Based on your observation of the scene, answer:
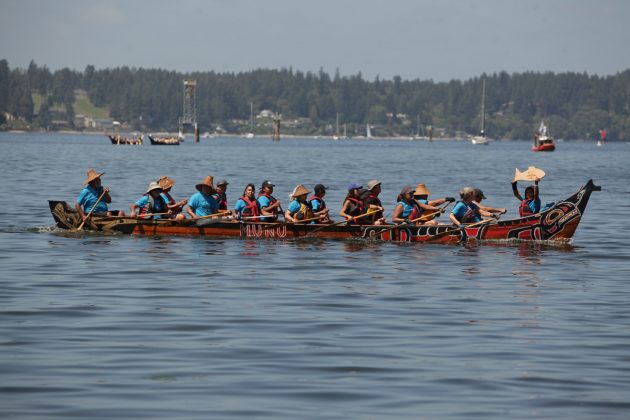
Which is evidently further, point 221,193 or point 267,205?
point 221,193

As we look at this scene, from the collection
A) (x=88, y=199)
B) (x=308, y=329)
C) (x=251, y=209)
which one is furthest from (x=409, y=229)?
(x=308, y=329)

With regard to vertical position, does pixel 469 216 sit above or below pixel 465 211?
below

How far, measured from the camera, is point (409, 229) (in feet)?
98.2

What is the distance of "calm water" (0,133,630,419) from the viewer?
1343cm

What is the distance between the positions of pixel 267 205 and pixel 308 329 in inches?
527

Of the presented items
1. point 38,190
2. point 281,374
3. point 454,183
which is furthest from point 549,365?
point 454,183

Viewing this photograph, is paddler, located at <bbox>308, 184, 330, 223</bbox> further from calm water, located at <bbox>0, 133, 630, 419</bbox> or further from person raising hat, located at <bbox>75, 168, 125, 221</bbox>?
person raising hat, located at <bbox>75, 168, 125, 221</bbox>

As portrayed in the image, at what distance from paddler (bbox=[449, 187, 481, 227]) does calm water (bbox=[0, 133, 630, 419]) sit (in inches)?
43.0

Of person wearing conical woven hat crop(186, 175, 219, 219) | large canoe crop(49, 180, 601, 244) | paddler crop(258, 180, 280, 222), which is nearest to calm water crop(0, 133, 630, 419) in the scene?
large canoe crop(49, 180, 601, 244)

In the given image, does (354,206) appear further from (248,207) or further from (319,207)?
(248,207)

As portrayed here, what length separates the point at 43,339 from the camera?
1652 cm

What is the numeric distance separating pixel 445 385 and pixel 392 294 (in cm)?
Result: 737

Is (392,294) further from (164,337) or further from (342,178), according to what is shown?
(342,178)

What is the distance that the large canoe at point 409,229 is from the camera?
29766 millimetres
